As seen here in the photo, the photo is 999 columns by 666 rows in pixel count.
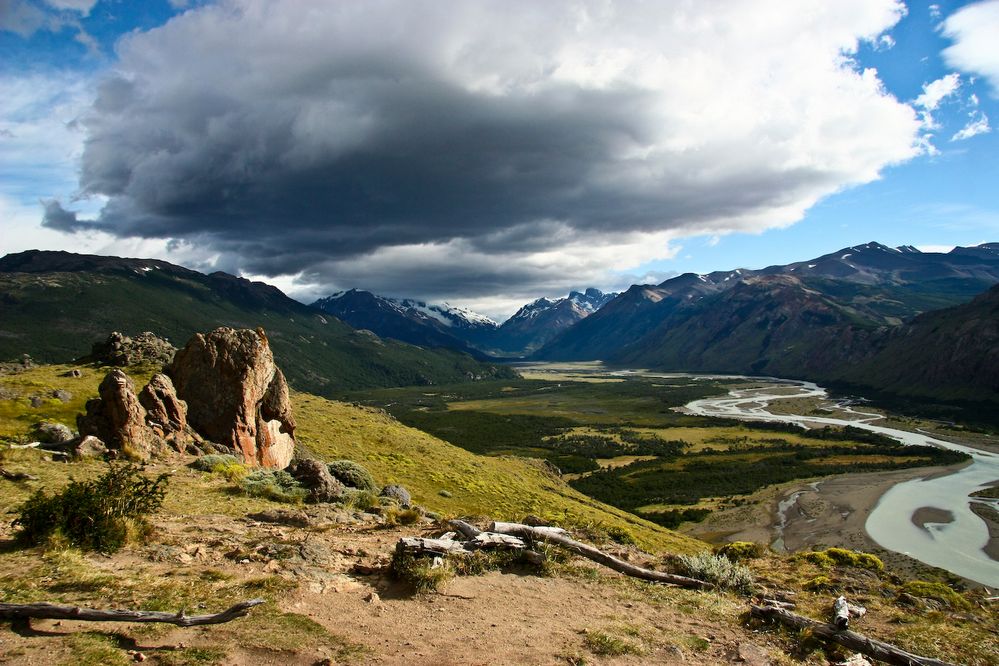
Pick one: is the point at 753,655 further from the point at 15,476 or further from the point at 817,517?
the point at 817,517

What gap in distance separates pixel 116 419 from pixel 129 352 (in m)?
27.8

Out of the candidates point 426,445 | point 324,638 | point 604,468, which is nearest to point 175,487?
point 324,638

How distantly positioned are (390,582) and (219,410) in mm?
21419

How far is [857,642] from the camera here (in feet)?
38.1

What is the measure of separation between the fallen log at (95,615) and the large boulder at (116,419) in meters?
16.2

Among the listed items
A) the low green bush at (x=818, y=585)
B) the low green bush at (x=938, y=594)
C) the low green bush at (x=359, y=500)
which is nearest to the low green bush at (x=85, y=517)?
the low green bush at (x=359, y=500)

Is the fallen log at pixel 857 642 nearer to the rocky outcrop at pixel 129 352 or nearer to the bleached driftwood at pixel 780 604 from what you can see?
the bleached driftwood at pixel 780 604

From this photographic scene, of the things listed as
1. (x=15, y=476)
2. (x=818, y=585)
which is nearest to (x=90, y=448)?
(x=15, y=476)

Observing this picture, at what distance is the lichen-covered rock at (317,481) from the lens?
76.3 ft

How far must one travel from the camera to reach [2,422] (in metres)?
27.9

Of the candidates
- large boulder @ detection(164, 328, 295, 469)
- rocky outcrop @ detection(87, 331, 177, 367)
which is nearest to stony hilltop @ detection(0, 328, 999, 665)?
large boulder @ detection(164, 328, 295, 469)

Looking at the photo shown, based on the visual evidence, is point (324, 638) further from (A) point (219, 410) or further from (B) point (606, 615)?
(A) point (219, 410)

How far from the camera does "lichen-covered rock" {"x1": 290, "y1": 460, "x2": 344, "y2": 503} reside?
76.3ft

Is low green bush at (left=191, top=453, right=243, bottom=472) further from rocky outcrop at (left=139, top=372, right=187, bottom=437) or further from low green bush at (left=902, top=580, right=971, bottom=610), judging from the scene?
low green bush at (left=902, top=580, right=971, bottom=610)
